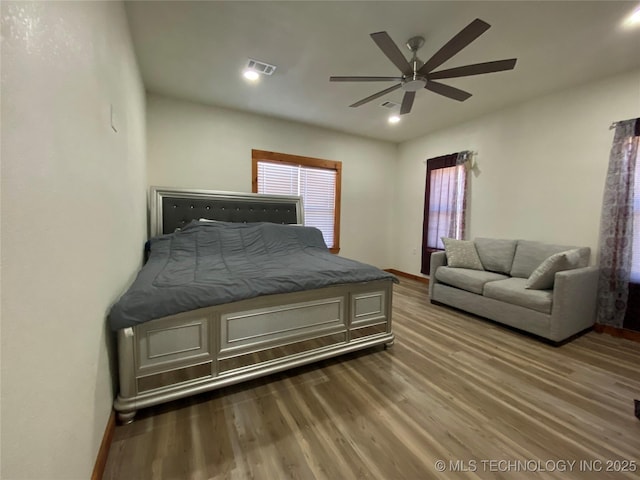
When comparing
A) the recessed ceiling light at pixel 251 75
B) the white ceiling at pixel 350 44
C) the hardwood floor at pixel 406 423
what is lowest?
the hardwood floor at pixel 406 423

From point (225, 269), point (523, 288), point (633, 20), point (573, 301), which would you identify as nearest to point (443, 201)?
point (523, 288)

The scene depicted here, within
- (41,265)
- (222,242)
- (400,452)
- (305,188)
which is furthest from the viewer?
(305,188)

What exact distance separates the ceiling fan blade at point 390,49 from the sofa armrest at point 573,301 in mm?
2323

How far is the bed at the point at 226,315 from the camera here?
147 centimetres

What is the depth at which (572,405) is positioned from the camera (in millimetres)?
1665

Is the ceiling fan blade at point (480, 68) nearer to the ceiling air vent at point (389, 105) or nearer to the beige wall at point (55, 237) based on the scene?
the ceiling air vent at point (389, 105)

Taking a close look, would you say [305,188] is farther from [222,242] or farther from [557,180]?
[557,180]

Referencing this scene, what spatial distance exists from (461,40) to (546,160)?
2.43 meters

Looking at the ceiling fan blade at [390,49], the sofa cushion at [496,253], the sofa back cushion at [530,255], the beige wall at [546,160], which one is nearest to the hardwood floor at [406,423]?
the sofa back cushion at [530,255]

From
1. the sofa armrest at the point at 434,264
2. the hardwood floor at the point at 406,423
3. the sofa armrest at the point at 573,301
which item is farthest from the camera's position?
the sofa armrest at the point at 434,264

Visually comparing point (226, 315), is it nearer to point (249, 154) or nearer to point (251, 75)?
point (251, 75)

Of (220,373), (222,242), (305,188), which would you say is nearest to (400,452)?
(220,373)

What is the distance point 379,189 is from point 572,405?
4121 mm

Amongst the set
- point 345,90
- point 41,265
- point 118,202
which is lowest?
point 41,265
